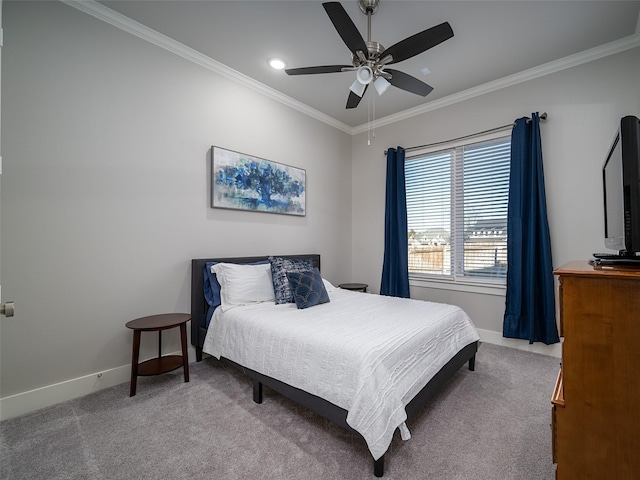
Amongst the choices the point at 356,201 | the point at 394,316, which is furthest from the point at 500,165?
the point at 394,316

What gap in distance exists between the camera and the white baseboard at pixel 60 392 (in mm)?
1958

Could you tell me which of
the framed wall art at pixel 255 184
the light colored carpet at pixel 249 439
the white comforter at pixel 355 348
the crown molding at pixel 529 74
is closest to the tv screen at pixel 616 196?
the white comforter at pixel 355 348

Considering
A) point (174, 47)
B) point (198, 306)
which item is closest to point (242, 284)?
point (198, 306)

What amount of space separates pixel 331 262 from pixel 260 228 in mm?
1410

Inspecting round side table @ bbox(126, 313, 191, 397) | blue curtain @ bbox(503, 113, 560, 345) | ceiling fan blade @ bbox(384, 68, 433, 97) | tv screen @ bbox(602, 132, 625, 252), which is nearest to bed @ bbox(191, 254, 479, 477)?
round side table @ bbox(126, 313, 191, 397)

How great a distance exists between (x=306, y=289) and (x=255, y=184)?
1.45 metres

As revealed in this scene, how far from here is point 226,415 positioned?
2.00 meters

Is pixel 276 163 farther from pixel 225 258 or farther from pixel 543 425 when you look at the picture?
pixel 543 425

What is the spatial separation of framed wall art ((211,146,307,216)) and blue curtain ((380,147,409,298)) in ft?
4.12

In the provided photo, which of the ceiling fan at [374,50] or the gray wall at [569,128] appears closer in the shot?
the ceiling fan at [374,50]

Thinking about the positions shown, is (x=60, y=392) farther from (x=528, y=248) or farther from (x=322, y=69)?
(x=528, y=248)

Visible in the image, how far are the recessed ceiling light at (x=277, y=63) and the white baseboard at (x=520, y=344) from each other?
380cm

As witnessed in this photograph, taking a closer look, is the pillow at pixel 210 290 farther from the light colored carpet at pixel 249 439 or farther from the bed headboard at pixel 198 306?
the light colored carpet at pixel 249 439

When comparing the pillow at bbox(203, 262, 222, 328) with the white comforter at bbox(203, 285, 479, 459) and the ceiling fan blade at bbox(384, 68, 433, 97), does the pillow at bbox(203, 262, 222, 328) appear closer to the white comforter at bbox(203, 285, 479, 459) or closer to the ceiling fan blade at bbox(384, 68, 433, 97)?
the white comforter at bbox(203, 285, 479, 459)
